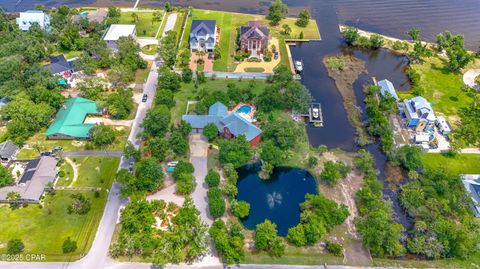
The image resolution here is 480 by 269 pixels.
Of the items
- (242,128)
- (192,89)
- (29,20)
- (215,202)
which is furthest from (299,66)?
(29,20)

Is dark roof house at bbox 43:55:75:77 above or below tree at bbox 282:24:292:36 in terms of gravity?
below

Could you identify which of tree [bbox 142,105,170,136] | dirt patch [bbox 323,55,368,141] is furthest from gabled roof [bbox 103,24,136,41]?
dirt patch [bbox 323,55,368,141]

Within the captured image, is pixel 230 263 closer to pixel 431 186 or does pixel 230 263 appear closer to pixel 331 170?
pixel 331 170

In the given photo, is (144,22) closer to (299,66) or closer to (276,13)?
(276,13)

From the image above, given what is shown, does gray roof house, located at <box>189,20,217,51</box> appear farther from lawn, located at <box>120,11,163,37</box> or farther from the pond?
the pond

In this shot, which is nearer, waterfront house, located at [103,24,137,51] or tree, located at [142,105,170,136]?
tree, located at [142,105,170,136]

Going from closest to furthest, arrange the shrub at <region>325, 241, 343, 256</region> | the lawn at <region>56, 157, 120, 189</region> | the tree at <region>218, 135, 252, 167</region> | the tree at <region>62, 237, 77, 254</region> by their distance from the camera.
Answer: the tree at <region>62, 237, 77, 254</region>
the shrub at <region>325, 241, 343, 256</region>
the lawn at <region>56, 157, 120, 189</region>
the tree at <region>218, 135, 252, 167</region>

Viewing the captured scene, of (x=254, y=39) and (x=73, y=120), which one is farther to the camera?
(x=254, y=39)
